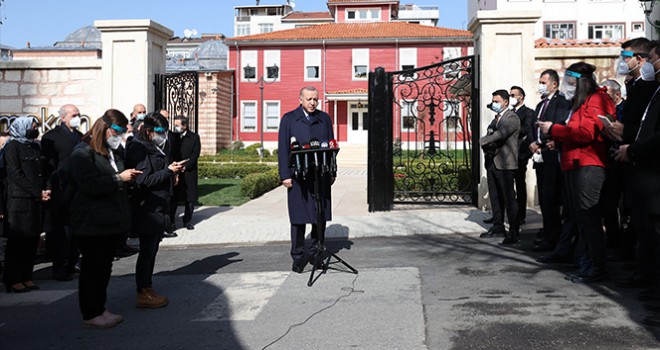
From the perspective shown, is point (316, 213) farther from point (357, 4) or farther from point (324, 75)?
point (357, 4)

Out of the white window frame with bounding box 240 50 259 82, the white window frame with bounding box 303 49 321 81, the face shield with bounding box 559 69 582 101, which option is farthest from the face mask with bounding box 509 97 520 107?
the white window frame with bounding box 240 50 259 82

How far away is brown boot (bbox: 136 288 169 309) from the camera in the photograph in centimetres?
542

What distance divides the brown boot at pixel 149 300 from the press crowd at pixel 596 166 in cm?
380

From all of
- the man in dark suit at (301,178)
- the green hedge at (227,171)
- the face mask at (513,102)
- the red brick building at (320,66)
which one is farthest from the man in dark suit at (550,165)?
the red brick building at (320,66)

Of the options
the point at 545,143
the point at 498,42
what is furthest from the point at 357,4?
the point at 545,143

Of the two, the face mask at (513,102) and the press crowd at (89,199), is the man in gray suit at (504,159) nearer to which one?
the face mask at (513,102)

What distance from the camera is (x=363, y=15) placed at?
58.6 metres

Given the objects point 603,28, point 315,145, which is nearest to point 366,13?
point 603,28

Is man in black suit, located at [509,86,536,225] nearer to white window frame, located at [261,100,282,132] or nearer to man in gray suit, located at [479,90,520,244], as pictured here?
man in gray suit, located at [479,90,520,244]

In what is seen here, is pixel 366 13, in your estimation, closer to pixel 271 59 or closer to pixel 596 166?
pixel 271 59

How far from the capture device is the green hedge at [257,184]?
15645mm

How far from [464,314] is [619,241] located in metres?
3.46

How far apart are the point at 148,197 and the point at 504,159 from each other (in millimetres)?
4686

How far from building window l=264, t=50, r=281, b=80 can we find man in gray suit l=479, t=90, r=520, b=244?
36.9 metres
